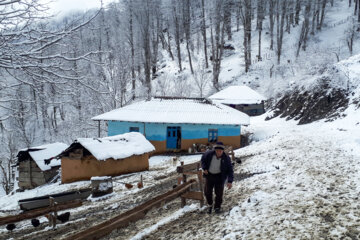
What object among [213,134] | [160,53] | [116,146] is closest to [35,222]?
[116,146]

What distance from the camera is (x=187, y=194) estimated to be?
7480 mm

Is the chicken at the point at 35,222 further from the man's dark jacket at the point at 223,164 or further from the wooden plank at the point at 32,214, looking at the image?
the man's dark jacket at the point at 223,164

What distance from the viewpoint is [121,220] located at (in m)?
5.25

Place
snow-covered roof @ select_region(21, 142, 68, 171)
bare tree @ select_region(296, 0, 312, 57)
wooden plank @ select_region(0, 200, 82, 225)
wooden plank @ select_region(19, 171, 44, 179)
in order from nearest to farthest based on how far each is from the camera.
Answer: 1. wooden plank @ select_region(0, 200, 82, 225)
2. snow-covered roof @ select_region(21, 142, 68, 171)
3. wooden plank @ select_region(19, 171, 44, 179)
4. bare tree @ select_region(296, 0, 312, 57)

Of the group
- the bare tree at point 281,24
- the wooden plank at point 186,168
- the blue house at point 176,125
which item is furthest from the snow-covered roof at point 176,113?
the bare tree at point 281,24

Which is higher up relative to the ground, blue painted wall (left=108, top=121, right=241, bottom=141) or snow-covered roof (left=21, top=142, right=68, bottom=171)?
blue painted wall (left=108, top=121, right=241, bottom=141)

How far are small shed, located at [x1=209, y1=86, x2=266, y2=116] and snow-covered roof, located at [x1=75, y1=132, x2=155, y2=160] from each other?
20.8m

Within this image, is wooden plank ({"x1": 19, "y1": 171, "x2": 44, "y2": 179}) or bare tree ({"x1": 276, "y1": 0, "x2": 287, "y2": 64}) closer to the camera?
wooden plank ({"x1": 19, "y1": 171, "x2": 44, "y2": 179})

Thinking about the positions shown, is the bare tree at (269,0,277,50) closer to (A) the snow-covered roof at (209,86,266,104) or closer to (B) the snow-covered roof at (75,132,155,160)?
(A) the snow-covered roof at (209,86,266,104)

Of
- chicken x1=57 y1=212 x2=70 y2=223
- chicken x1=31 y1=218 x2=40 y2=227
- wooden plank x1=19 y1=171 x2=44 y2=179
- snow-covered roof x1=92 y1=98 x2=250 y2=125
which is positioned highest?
snow-covered roof x1=92 y1=98 x2=250 y2=125

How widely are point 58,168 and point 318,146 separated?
19.6m

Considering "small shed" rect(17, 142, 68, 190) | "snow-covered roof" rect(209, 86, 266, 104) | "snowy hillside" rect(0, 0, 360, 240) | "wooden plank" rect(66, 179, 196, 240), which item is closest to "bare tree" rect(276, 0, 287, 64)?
"snow-covered roof" rect(209, 86, 266, 104)

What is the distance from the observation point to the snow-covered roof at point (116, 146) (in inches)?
597

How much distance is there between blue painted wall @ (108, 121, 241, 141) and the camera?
23703 mm
